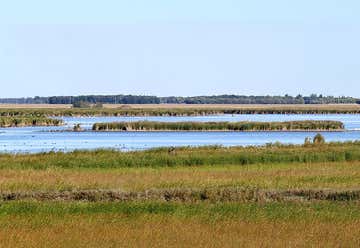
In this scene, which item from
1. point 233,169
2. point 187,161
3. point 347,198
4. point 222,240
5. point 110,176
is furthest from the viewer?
point 187,161

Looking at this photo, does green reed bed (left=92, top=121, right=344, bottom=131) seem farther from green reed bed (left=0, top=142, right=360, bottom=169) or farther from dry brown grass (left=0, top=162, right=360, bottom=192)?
dry brown grass (left=0, top=162, right=360, bottom=192)

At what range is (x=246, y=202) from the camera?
884 inches

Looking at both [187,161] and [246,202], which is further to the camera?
[187,161]

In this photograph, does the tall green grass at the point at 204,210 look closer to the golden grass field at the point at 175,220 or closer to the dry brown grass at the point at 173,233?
the golden grass field at the point at 175,220

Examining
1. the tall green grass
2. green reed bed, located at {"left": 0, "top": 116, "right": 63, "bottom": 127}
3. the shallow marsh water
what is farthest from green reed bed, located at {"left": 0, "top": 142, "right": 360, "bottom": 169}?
green reed bed, located at {"left": 0, "top": 116, "right": 63, "bottom": 127}

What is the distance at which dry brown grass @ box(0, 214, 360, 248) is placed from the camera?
56.0ft

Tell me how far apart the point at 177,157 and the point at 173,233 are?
18594mm

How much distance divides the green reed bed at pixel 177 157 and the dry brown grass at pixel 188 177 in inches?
58.8

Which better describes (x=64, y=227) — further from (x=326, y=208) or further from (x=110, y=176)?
(x=110, y=176)

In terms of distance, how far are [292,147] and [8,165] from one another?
555 inches

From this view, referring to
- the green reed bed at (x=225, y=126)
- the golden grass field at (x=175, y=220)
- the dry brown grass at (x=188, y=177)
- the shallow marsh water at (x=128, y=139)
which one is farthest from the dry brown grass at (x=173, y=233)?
the green reed bed at (x=225, y=126)

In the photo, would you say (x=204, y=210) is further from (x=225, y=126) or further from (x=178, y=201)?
(x=225, y=126)

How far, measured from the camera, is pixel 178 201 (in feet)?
74.6

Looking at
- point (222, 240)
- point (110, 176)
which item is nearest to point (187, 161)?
point (110, 176)
